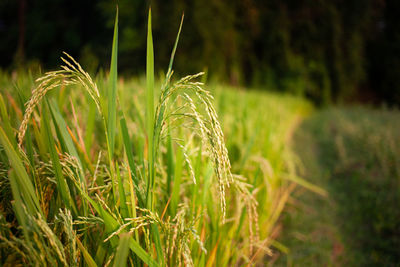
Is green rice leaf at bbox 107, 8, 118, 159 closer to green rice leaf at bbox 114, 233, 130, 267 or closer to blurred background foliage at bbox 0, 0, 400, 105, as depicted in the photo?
green rice leaf at bbox 114, 233, 130, 267

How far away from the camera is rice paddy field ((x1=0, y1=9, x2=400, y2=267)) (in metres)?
0.61

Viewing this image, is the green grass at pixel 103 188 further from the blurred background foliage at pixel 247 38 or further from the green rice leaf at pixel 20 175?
the blurred background foliage at pixel 247 38

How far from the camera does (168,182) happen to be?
102 cm

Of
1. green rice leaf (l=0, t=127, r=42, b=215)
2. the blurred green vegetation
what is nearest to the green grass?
green rice leaf (l=0, t=127, r=42, b=215)

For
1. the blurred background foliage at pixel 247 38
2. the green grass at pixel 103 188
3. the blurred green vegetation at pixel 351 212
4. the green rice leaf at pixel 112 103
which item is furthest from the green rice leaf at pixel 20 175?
the blurred background foliage at pixel 247 38

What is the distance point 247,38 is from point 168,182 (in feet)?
46.5

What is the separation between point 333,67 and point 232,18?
21.0 ft

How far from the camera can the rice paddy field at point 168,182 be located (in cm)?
61

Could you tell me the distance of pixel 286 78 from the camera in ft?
42.7

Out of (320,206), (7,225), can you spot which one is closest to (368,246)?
(320,206)

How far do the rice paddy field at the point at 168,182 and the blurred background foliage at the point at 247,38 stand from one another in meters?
7.91

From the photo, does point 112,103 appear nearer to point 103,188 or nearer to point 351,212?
point 103,188

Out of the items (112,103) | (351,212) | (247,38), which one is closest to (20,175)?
(112,103)

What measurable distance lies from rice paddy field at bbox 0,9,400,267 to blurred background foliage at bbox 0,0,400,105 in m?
7.91
